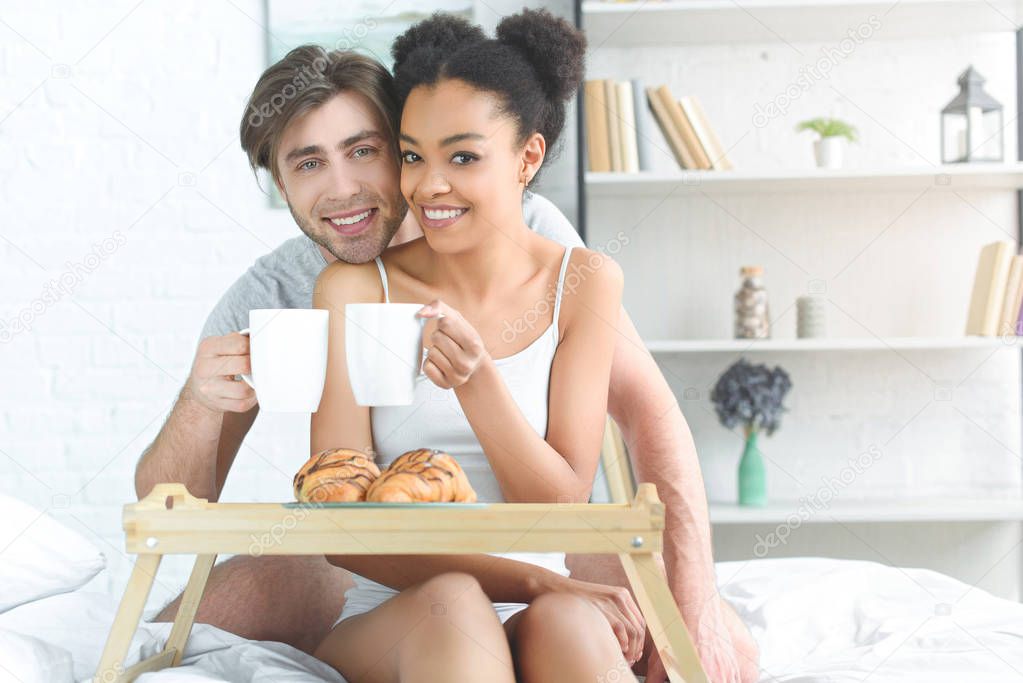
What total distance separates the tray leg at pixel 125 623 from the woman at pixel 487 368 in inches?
9.2

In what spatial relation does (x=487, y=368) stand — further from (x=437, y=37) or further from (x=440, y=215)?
(x=437, y=37)

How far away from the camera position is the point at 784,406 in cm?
260

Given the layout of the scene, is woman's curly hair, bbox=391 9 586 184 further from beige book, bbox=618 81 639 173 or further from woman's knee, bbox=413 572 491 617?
beige book, bbox=618 81 639 173

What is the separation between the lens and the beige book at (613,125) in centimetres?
238

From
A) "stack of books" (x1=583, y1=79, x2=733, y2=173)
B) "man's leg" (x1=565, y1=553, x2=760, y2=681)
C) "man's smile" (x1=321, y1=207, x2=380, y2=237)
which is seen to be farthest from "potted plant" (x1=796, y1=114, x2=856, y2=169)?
"man's smile" (x1=321, y1=207, x2=380, y2=237)

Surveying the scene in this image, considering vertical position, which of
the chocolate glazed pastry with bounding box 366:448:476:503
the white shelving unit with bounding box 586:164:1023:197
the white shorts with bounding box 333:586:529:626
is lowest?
the white shorts with bounding box 333:586:529:626

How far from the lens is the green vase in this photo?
97.2 inches

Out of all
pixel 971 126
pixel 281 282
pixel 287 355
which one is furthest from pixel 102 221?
pixel 971 126

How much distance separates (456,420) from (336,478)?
1.26 ft

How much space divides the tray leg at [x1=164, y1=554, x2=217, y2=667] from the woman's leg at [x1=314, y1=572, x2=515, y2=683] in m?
0.15

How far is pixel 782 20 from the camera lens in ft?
8.04

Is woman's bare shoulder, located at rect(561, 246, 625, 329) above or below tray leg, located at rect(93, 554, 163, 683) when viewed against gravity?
above

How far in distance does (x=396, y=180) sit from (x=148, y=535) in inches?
24.7

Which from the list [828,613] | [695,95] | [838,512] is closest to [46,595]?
[828,613]
